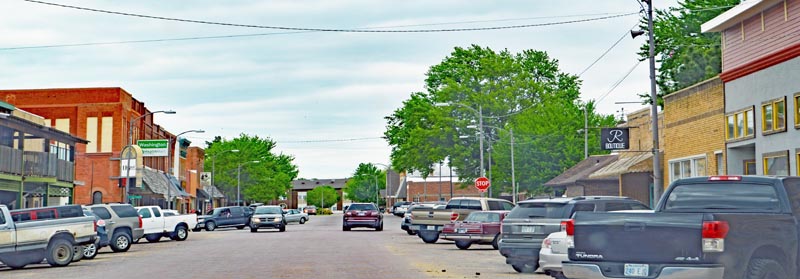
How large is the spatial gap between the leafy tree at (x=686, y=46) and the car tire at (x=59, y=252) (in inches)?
A: 1410

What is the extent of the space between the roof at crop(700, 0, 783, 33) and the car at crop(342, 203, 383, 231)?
75.9 feet

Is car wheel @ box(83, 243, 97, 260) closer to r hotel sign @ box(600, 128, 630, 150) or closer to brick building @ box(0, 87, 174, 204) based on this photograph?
r hotel sign @ box(600, 128, 630, 150)

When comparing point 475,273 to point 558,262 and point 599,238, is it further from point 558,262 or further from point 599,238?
point 599,238

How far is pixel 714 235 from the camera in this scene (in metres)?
11.1

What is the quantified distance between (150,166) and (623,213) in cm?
7474

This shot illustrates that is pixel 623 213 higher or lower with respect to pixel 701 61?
lower

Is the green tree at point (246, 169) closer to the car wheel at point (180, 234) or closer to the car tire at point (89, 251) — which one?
the car wheel at point (180, 234)

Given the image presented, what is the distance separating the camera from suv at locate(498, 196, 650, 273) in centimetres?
1942

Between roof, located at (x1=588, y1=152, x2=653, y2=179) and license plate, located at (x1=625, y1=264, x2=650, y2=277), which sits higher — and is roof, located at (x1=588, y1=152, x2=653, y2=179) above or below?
above

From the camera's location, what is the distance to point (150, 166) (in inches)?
3260

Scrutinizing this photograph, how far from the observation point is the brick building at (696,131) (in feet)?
109

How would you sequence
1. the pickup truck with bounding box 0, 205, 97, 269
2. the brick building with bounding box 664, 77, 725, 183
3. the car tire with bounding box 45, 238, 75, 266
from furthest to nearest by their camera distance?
the brick building with bounding box 664, 77, 725, 183 < the car tire with bounding box 45, 238, 75, 266 < the pickup truck with bounding box 0, 205, 97, 269

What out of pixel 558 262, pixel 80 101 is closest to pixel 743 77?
pixel 558 262

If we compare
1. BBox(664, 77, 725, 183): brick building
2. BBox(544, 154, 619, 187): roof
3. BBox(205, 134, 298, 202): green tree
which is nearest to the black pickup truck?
BBox(664, 77, 725, 183): brick building
